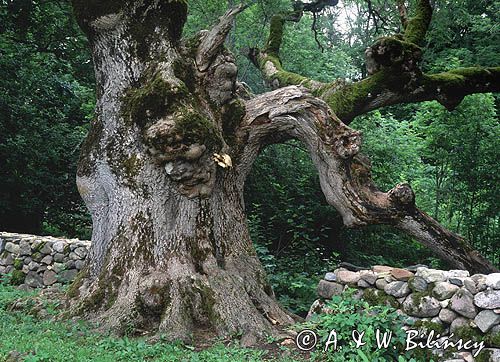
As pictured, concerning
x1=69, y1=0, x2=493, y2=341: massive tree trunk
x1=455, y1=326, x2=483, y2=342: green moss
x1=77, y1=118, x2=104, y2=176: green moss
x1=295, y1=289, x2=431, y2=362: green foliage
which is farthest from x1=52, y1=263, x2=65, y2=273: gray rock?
x1=455, y1=326, x2=483, y2=342: green moss

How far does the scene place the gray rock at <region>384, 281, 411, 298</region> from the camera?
5379 mm

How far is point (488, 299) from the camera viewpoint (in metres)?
4.71

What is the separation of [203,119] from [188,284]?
1.81m

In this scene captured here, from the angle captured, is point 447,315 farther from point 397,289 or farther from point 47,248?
point 47,248

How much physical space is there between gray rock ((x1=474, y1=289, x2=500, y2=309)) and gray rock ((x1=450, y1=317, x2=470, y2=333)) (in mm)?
191

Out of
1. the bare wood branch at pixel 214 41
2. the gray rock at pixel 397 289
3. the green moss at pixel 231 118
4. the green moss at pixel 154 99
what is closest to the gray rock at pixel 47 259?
the green moss at pixel 154 99

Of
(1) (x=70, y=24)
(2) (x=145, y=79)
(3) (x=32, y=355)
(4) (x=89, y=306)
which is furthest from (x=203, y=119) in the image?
(1) (x=70, y=24)

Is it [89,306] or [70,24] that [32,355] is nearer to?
[89,306]

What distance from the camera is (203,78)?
23.7 ft

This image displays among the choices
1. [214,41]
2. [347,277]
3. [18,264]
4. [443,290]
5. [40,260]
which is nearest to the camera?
[443,290]

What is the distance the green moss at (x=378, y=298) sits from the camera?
214 inches

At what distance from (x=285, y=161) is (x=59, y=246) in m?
4.71

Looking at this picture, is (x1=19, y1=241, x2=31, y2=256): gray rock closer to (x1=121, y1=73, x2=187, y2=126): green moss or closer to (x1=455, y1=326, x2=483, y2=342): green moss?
(x1=121, y1=73, x2=187, y2=126): green moss

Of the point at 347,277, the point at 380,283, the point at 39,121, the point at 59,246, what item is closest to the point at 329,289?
the point at 347,277
